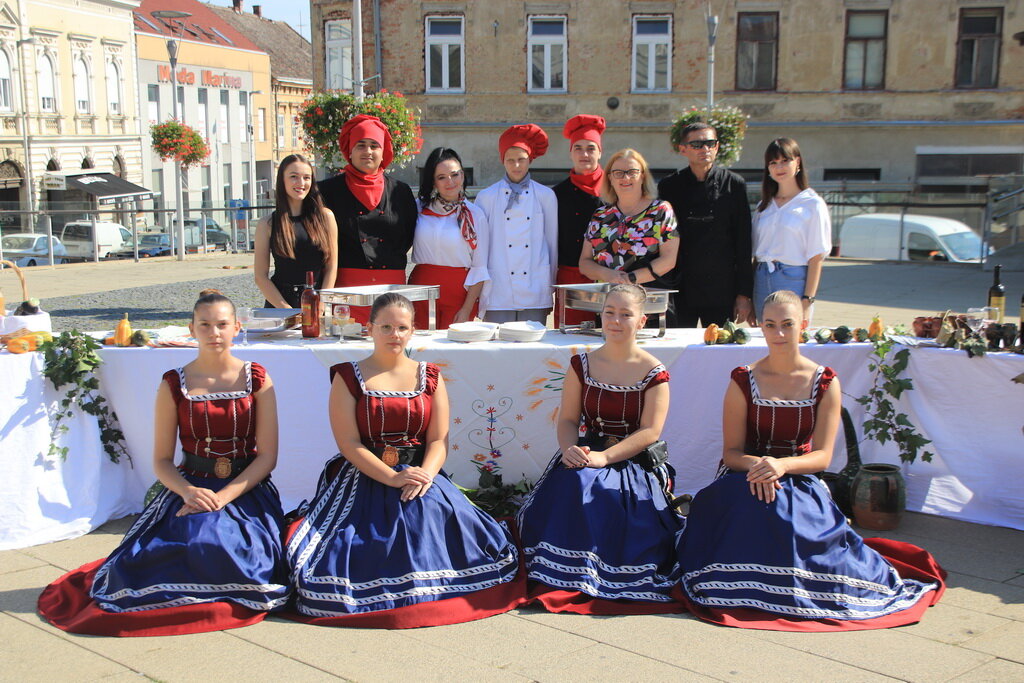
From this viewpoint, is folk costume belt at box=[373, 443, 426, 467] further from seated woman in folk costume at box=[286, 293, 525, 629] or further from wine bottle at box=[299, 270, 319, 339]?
wine bottle at box=[299, 270, 319, 339]

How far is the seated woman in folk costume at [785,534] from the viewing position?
12.2ft

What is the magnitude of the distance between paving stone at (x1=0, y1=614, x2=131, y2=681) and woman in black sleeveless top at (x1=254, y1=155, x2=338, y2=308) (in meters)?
2.26

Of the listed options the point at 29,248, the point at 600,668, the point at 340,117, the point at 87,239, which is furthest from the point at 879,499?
the point at 29,248

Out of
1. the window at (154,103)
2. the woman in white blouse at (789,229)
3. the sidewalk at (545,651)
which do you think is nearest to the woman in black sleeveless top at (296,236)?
the sidewalk at (545,651)

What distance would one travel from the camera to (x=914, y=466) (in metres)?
5.08

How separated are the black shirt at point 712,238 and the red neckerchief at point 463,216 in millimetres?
1035

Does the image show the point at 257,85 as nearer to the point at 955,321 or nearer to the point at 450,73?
the point at 450,73

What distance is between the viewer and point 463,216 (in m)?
5.71

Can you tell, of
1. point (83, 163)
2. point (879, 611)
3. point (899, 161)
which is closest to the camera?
point (879, 611)

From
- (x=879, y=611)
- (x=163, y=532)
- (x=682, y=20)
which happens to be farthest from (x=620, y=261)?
(x=682, y=20)

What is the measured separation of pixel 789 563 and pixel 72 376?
3.13 m

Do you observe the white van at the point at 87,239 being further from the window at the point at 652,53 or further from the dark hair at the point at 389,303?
the dark hair at the point at 389,303

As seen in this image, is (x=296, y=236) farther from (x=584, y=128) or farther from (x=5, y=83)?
(x=5, y=83)

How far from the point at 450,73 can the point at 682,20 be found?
556 centimetres
